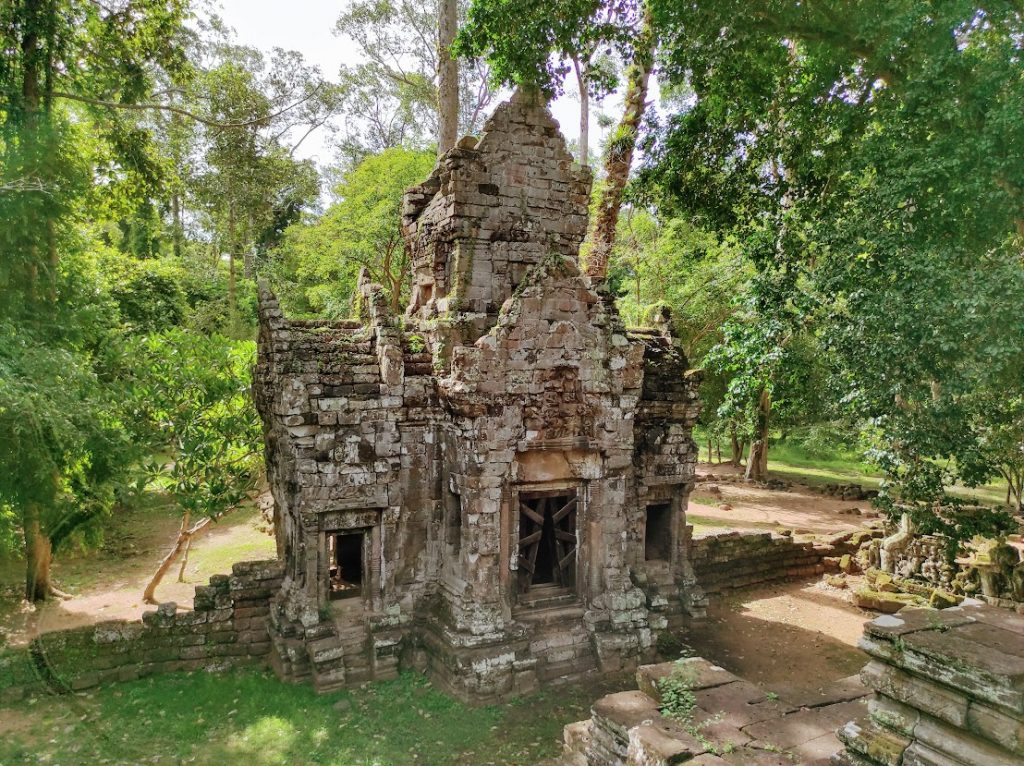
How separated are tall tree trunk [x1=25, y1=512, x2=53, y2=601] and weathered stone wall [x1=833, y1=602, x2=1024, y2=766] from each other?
14619 millimetres

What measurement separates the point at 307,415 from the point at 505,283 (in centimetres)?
399

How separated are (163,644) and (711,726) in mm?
8089

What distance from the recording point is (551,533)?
440 inches

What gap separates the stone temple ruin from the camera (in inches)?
391

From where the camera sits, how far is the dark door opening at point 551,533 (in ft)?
35.4

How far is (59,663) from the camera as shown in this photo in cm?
973

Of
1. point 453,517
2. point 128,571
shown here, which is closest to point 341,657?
point 453,517

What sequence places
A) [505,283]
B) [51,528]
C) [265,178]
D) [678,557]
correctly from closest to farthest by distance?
[505,283]
[678,557]
[51,528]
[265,178]

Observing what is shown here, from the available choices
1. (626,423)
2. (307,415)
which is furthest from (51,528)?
(626,423)

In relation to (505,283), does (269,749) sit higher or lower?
lower

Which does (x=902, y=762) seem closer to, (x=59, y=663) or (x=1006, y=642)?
(x=1006, y=642)

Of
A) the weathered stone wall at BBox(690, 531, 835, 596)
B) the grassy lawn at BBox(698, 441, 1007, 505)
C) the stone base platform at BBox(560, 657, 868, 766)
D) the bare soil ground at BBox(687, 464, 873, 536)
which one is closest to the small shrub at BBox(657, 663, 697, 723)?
the stone base platform at BBox(560, 657, 868, 766)

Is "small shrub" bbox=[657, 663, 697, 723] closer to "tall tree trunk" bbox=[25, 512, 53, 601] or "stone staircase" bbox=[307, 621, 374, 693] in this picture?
"stone staircase" bbox=[307, 621, 374, 693]

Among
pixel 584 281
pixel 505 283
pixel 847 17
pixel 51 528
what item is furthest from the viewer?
pixel 51 528
